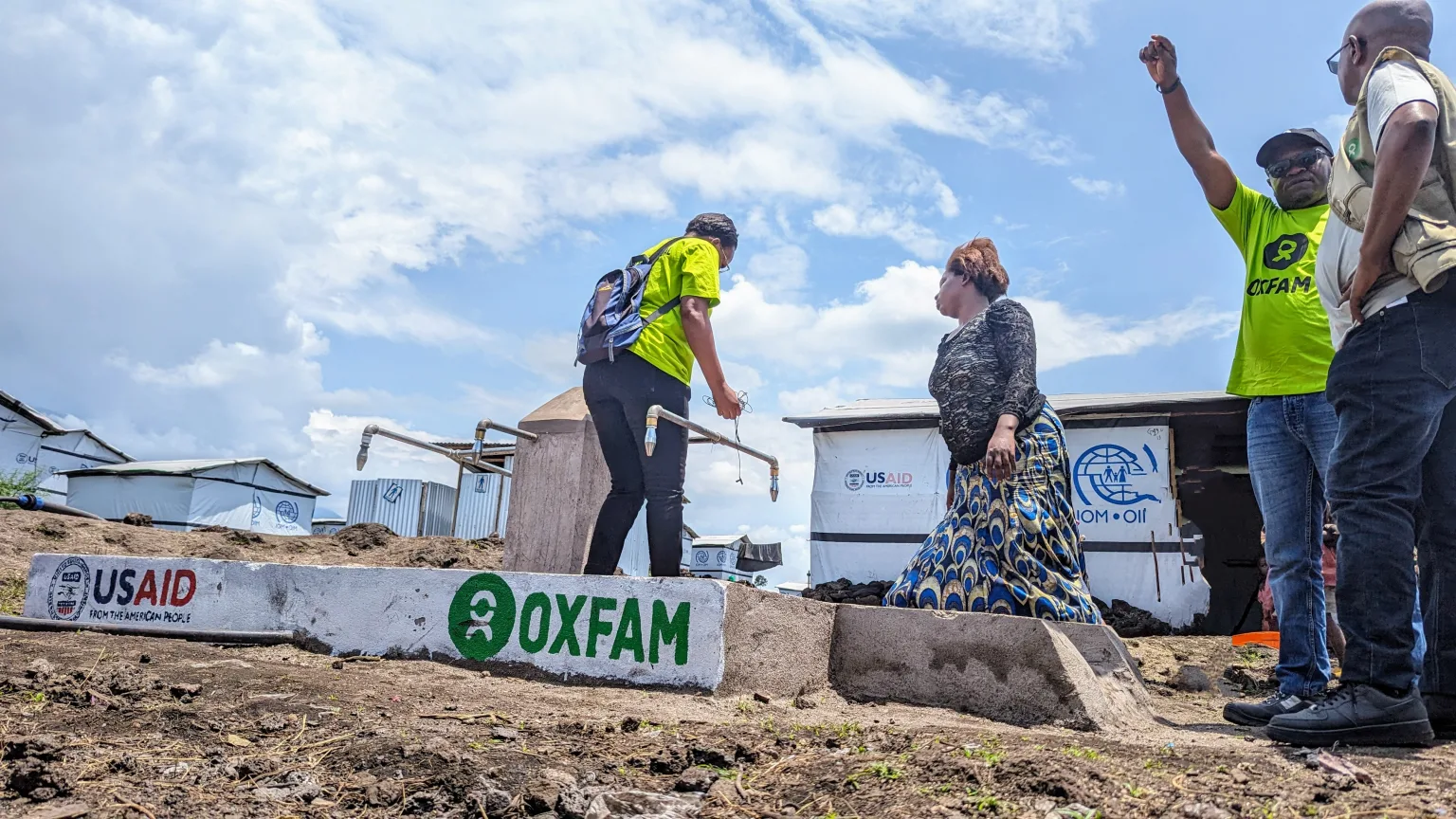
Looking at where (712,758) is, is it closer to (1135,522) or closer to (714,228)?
(714,228)

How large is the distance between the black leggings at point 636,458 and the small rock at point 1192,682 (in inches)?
89.5

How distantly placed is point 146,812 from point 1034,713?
7.78 ft

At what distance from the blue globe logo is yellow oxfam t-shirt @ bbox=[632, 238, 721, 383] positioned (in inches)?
298

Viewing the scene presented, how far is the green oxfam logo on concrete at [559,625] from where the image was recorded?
3141mm

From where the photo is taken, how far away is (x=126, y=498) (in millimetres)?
22250

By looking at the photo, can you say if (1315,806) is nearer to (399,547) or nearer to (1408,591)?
(1408,591)

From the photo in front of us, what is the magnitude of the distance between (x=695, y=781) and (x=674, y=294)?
237cm

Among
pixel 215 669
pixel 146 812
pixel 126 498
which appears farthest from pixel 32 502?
pixel 126 498

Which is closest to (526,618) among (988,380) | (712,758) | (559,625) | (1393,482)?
(559,625)

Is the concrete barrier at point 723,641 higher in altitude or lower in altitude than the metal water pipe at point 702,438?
lower

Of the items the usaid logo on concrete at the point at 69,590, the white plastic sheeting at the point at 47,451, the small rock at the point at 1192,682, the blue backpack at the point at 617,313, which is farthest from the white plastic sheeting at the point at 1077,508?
the white plastic sheeting at the point at 47,451

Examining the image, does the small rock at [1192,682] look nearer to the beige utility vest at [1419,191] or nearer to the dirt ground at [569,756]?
the dirt ground at [569,756]

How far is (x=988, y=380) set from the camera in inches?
141

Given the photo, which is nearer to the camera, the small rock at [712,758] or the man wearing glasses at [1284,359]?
the small rock at [712,758]
